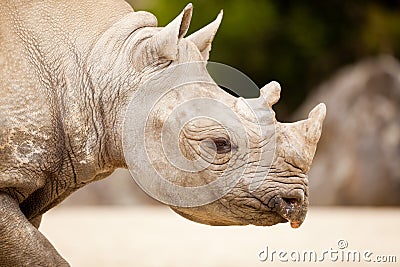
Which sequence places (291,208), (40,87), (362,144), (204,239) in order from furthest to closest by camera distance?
(362,144), (204,239), (40,87), (291,208)

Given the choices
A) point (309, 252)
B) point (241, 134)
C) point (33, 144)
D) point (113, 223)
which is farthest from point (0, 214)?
point (113, 223)

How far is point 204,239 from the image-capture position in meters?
12.8

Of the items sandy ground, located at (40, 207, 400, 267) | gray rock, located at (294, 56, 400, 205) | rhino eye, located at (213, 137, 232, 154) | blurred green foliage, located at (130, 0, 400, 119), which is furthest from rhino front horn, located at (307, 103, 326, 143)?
blurred green foliage, located at (130, 0, 400, 119)

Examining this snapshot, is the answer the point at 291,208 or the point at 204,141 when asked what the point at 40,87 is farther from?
the point at 291,208

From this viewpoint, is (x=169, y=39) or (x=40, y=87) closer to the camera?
(x=40, y=87)

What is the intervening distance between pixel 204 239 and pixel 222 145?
622cm

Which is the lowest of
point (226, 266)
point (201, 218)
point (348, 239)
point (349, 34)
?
point (349, 34)

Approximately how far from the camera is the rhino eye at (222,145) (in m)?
6.62

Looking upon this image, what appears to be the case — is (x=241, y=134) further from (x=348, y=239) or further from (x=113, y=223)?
(x=113, y=223)

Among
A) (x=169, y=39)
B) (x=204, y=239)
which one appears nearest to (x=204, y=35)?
(x=169, y=39)

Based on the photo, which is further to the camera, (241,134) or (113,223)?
(113,223)

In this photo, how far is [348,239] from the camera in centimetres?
1212

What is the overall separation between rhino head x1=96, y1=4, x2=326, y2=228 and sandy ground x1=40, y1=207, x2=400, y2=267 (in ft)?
10.1

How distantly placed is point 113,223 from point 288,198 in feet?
30.0
